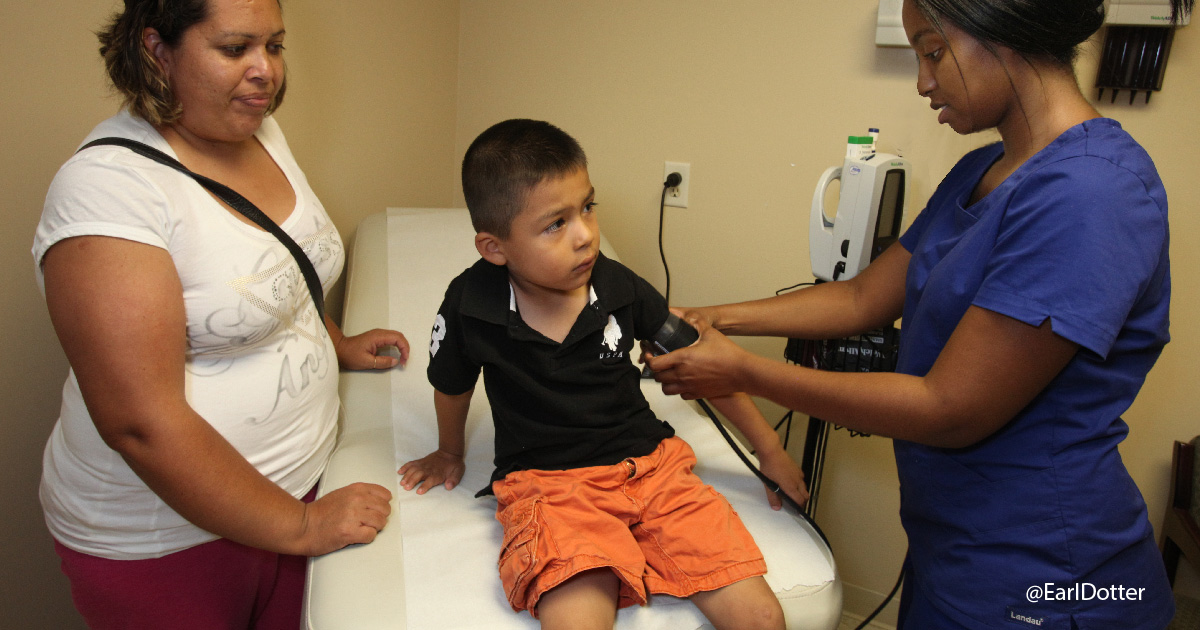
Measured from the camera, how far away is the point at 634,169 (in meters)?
2.20

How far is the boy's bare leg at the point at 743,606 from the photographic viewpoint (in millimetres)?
946

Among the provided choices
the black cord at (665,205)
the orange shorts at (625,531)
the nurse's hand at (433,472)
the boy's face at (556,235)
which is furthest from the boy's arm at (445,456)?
the black cord at (665,205)

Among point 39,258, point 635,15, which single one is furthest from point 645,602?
point 635,15

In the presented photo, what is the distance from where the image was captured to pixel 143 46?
0.95 m

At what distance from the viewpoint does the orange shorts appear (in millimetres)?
953

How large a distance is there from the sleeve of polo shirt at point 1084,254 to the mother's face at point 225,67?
1.01 m

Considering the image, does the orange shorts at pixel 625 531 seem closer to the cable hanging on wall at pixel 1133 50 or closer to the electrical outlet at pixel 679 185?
the electrical outlet at pixel 679 185

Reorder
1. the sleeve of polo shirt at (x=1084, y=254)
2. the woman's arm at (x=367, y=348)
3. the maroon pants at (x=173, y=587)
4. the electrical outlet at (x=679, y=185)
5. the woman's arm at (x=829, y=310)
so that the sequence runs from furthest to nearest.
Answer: the electrical outlet at (x=679, y=185), the woman's arm at (x=367, y=348), the woman's arm at (x=829, y=310), the maroon pants at (x=173, y=587), the sleeve of polo shirt at (x=1084, y=254)

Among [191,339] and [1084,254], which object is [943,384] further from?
[191,339]

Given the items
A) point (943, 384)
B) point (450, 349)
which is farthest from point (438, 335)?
point (943, 384)

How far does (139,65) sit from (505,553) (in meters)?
0.82

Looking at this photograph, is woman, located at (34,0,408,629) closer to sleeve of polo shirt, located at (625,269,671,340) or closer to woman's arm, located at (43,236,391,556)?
woman's arm, located at (43,236,391,556)

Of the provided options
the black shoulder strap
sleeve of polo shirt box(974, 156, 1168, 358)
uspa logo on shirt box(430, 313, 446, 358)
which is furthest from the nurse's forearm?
the black shoulder strap

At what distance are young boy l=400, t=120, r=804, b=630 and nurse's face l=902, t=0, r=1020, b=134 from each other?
1.60 ft
